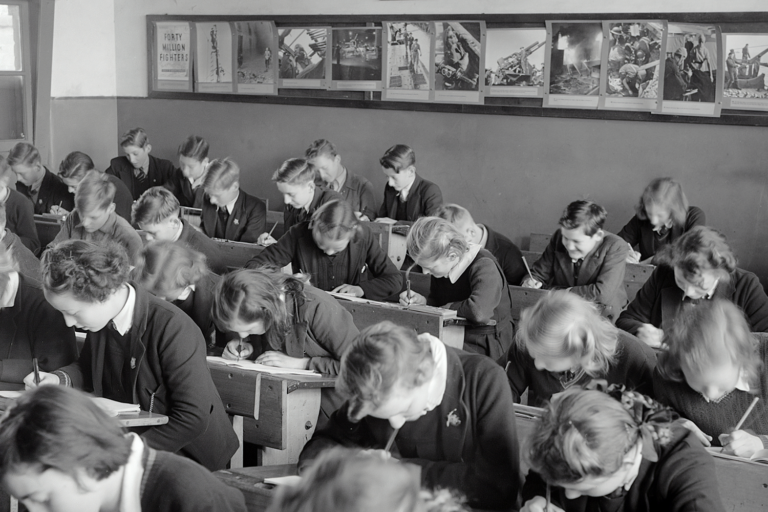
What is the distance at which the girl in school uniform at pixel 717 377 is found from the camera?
223 centimetres

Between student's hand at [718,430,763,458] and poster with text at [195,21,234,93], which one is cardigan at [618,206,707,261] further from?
poster with text at [195,21,234,93]

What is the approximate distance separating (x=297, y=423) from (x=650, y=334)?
1616 mm

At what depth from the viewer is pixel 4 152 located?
7480 mm

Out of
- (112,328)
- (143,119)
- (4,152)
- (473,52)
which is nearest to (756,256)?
(473,52)

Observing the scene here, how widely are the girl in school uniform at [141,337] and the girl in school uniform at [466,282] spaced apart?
143 centimetres

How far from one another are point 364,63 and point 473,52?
978 mm

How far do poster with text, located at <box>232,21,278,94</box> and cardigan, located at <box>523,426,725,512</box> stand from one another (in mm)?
6008

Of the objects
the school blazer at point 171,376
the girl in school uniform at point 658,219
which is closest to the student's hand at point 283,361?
the school blazer at point 171,376

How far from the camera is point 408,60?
665 cm

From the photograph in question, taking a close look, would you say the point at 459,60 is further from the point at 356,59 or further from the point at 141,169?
the point at 141,169

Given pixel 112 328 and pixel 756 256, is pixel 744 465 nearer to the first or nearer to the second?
pixel 112 328

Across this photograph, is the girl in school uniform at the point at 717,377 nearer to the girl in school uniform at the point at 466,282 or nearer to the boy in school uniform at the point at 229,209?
the girl in school uniform at the point at 466,282

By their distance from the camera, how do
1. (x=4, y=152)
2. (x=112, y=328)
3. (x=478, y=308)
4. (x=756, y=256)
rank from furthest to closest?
(x=4, y=152), (x=756, y=256), (x=478, y=308), (x=112, y=328)

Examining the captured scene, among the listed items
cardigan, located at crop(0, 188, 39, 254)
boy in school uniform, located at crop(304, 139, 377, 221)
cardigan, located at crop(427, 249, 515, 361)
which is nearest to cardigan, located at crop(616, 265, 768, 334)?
cardigan, located at crop(427, 249, 515, 361)
